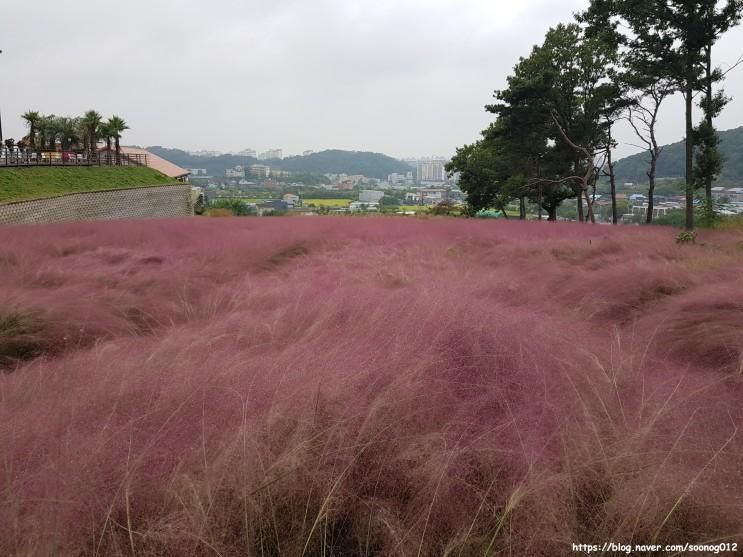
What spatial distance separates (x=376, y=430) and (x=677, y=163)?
63561 millimetres

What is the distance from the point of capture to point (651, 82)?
1563 cm

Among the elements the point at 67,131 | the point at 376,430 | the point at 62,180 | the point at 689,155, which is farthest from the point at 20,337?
the point at 67,131

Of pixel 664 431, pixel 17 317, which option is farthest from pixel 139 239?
pixel 664 431

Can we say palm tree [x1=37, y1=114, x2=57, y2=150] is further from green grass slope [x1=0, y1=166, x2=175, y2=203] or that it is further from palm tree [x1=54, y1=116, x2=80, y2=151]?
green grass slope [x1=0, y1=166, x2=175, y2=203]

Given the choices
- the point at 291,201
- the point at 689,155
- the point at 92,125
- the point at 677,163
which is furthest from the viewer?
the point at 291,201

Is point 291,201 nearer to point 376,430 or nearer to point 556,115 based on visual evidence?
point 556,115

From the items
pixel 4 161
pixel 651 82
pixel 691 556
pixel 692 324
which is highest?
pixel 651 82

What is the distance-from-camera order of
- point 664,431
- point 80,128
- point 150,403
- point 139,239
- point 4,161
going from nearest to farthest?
point 664,431 → point 150,403 → point 139,239 → point 4,161 → point 80,128

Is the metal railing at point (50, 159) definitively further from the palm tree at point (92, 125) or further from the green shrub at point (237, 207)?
the green shrub at point (237, 207)

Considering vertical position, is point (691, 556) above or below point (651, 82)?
below

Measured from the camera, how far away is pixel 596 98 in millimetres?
19812

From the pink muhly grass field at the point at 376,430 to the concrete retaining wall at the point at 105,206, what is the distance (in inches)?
543

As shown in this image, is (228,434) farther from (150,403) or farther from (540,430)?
(540,430)

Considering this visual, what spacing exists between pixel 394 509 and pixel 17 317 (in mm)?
3435
